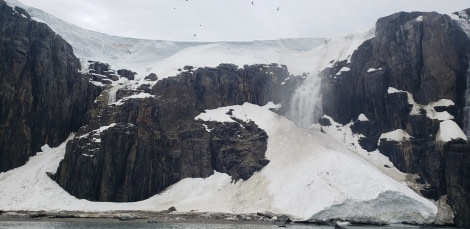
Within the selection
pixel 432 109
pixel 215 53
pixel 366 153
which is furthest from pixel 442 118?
pixel 215 53

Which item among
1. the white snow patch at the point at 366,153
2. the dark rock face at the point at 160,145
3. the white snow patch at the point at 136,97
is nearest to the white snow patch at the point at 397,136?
the white snow patch at the point at 366,153

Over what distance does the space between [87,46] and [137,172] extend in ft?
207

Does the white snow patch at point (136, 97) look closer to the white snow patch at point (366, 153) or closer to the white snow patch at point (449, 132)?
the white snow patch at point (366, 153)

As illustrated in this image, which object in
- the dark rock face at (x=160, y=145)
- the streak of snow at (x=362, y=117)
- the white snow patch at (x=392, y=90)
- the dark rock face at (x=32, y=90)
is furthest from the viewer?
the streak of snow at (x=362, y=117)

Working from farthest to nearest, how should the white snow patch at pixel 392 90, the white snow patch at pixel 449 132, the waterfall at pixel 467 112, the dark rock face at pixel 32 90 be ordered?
the white snow patch at pixel 392 90 → the dark rock face at pixel 32 90 → the waterfall at pixel 467 112 → the white snow patch at pixel 449 132

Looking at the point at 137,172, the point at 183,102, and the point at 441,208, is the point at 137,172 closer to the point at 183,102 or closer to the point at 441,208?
the point at 183,102

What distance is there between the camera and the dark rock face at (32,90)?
389 feet

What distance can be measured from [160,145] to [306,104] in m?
45.5

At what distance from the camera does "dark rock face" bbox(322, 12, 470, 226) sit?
11275cm

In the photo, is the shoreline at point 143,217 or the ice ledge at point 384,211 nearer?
the shoreline at point 143,217

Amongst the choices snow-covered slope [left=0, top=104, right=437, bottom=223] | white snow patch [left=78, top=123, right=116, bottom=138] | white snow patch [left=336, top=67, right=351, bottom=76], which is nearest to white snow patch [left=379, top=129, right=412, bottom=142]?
snow-covered slope [left=0, top=104, right=437, bottom=223]

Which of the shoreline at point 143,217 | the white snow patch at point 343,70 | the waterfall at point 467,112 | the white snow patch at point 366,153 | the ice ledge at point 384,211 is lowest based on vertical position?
the shoreline at point 143,217

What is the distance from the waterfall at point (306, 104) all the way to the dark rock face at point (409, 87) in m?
2.87

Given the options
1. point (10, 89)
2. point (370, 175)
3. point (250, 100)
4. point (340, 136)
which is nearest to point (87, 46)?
point (10, 89)
